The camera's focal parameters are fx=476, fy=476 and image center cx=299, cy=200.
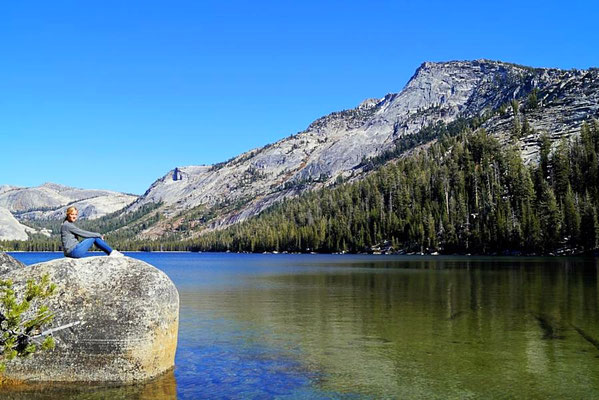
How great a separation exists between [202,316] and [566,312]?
2353cm

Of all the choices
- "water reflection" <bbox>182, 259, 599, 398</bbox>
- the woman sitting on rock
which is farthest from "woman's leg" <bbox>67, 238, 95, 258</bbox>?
"water reflection" <bbox>182, 259, 599, 398</bbox>

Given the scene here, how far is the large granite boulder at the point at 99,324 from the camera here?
52.2ft

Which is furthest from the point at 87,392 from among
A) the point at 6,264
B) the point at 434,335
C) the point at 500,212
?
the point at 500,212

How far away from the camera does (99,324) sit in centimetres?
1603

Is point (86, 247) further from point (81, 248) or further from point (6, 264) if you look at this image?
point (6, 264)

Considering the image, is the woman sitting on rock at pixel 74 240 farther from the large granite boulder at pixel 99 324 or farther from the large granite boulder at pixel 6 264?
the large granite boulder at pixel 6 264

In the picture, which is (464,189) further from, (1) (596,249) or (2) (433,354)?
(2) (433,354)

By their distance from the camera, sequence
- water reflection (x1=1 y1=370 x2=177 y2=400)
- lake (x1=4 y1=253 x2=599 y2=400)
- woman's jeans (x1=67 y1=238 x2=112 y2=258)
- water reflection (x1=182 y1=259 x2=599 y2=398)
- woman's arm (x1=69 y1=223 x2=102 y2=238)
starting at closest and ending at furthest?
water reflection (x1=1 y1=370 x2=177 y2=400)
lake (x1=4 y1=253 x2=599 y2=400)
water reflection (x1=182 y1=259 x2=599 y2=398)
woman's arm (x1=69 y1=223 x2=102 y2=238)
woman's jeans (x1=67 y1=238 x2=112 y2=258)

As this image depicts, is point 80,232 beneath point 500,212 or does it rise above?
beneath

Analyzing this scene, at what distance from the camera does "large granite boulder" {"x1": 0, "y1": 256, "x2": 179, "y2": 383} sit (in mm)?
15906

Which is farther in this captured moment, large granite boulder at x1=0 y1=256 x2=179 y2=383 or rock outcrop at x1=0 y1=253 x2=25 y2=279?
rock outcrop at x1=0 y1=253 x2=25 y2=279

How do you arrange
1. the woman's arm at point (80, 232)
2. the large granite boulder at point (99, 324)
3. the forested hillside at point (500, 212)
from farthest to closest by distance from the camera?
1. the forested hillside at point (500, 212)
2. the woman's arm at point (80, 232)
3. the large granite boulder at point (99, 324)

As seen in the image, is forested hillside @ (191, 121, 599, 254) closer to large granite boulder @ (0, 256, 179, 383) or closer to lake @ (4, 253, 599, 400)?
lake @ (4, 253, 599, 400)

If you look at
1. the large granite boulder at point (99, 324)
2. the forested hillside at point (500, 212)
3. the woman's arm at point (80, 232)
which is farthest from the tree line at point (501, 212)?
the woman's arm at point (80, 232)
